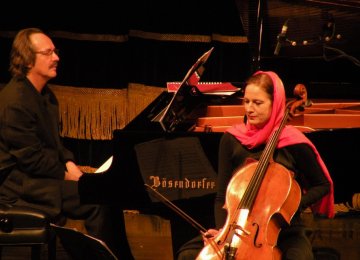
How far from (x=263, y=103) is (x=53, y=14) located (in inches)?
94.3

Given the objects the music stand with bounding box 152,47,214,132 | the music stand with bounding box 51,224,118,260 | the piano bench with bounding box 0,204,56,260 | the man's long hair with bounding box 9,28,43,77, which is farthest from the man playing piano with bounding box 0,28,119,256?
the music stand with bounding box 51,224,118,260

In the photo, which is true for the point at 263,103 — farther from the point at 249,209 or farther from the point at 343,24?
the point at 343,24

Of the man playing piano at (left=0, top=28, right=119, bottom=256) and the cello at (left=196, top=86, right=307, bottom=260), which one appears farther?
the man playing piano at (left=0, top=28, right=119, bottom=256)

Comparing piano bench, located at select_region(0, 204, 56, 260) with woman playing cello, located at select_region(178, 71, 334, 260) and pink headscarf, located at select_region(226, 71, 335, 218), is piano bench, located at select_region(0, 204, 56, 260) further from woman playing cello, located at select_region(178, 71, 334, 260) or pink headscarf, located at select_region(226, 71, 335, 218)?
pink headscarf, located at select_region(226, 71, 335, 218)

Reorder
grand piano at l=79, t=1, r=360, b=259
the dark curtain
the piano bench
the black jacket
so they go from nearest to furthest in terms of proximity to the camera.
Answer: grand piano at l=79, t=1, r=360, b=259 → the piano bench → the black jacket → the dark curtain

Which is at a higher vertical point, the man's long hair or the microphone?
the microphone

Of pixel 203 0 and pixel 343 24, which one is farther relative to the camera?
pixel 203 0

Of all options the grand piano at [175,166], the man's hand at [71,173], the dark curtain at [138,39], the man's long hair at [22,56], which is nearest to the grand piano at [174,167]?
the grand piano at [175,166]

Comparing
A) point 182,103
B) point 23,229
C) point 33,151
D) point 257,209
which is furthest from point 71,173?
point 257,209

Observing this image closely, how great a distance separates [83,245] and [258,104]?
0.91 meters

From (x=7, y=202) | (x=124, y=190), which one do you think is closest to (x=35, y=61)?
(x=7, y=202)

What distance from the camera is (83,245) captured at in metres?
2.84

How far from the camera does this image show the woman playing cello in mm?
3072

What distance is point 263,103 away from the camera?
3127mm
